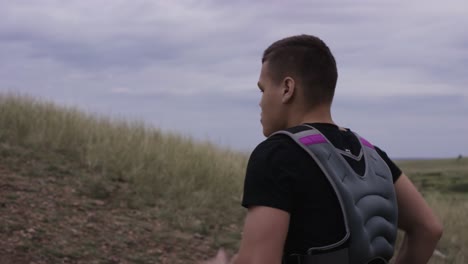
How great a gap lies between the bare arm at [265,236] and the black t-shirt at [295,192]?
25 millimetres

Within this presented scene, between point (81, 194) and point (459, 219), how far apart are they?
6.04m

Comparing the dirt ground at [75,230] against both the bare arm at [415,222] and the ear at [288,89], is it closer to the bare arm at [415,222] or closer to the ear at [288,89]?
the bare arm at [415,222]

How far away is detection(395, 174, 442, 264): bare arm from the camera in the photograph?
2580 mm

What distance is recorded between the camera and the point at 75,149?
10.0 metres

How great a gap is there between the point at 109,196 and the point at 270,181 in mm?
6784

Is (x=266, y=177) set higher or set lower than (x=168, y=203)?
higher

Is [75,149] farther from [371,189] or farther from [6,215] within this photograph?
[371,189]

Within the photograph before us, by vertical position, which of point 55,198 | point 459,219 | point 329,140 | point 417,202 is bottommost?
point 459,219

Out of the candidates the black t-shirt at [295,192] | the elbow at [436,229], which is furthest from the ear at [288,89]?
the elbow at [436,229]

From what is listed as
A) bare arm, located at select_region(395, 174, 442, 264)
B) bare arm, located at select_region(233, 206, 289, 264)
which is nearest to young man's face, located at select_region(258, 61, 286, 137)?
bare arm, located at select_region(233, 206, 289, 264)

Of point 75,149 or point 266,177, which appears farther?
point 75,149

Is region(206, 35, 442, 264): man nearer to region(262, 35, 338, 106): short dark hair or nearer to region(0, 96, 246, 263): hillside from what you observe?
region(262, 35, 338, 106): short dark hair

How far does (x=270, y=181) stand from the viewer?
2.07 meters

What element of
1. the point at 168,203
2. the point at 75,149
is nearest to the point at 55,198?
the point at 168,203
